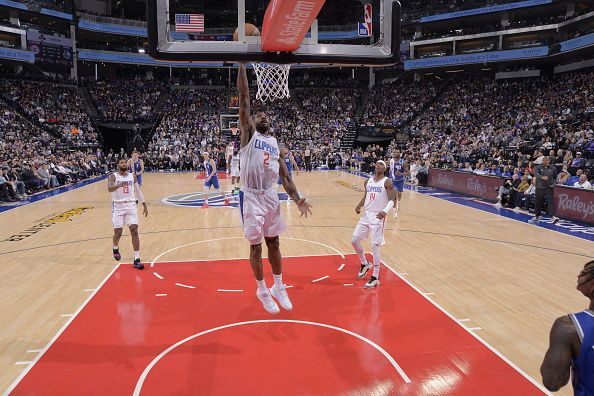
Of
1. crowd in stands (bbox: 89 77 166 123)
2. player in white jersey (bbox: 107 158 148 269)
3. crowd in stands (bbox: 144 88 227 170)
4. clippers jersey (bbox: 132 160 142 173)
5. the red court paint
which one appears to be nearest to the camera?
the red court paint

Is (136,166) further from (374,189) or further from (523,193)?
(523,193)

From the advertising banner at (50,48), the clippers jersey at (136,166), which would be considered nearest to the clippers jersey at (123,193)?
the clippers jersey at (136,166)

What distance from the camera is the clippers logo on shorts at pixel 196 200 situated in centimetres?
1531

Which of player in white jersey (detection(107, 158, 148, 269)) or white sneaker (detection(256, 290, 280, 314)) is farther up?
player in white jersey (detection(107, 158, 148, 269))

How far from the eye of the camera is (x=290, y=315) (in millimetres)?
5699

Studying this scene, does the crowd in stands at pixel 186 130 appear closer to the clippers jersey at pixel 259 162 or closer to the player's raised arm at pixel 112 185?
the player's raised arm at pixel 112 185

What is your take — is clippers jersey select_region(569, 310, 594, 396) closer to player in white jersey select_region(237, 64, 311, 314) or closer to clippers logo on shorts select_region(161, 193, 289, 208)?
player in white jersey select_region(237, 64, 311, 314)

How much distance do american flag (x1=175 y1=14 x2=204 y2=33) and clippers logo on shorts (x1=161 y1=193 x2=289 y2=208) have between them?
8237mm

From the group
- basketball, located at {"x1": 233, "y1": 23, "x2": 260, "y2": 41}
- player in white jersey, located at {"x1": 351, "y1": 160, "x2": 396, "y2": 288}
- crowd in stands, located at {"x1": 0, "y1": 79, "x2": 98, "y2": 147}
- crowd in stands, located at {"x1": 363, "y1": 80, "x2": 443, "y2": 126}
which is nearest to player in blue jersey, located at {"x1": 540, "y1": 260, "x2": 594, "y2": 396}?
player in white jersey, located at {"x1": 351, "y1": 160, "x2": 396, "y2": 288}

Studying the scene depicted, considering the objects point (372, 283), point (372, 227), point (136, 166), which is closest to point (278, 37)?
point (372, 227)

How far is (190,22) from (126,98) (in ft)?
112

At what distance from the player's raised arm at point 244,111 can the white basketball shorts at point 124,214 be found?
4165 millimetres

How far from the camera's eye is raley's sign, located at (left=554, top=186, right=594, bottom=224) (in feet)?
39.1

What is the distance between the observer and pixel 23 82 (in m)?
34.0
